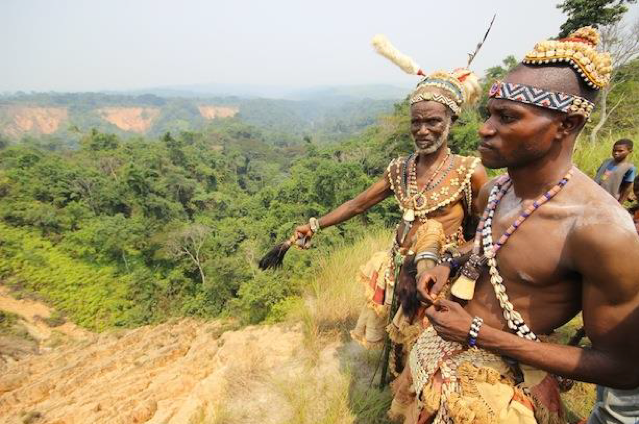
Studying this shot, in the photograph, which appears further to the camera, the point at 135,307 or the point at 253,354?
the point at 135,307

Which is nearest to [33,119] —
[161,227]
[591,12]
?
[161,227]

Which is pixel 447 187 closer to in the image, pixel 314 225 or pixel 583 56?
pixel 314 225

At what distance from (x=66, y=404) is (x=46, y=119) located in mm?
145520

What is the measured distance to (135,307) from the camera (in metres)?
20.5

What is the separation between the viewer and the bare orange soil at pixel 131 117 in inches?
5276

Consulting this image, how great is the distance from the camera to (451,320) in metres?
1.35

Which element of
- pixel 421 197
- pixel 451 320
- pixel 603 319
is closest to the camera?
pixel 603 319

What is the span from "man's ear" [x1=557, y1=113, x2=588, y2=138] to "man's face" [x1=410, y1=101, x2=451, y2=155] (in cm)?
104

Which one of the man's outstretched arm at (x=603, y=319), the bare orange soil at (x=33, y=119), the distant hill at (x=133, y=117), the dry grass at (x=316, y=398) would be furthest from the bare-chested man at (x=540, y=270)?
the bare orange soil at (x=33, y=119)

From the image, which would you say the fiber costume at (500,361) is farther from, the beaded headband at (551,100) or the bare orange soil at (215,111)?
the bare orange soil at (215,111)

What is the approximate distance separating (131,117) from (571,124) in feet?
539

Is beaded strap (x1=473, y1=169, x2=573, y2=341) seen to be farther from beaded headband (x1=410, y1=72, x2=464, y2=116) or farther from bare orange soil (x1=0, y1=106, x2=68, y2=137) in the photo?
bare orange soil (x1=0, y1=106, x2=68, y2=137)

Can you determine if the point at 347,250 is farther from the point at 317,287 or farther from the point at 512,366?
the point at 512,366

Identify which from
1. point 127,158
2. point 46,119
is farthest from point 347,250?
point 46,119
